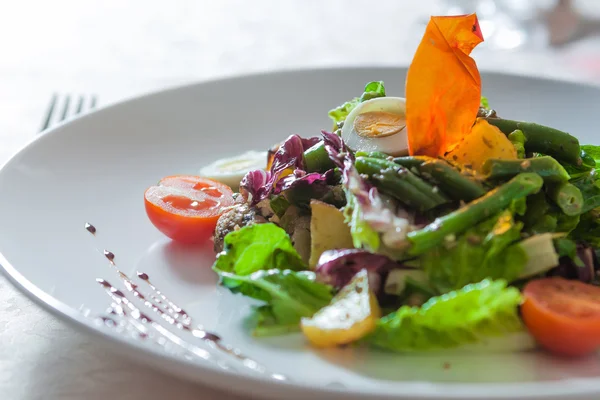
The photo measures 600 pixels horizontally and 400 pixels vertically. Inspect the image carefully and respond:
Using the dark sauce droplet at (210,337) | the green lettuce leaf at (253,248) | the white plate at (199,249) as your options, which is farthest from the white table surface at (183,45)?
the dark sauce droplet at (210,337)

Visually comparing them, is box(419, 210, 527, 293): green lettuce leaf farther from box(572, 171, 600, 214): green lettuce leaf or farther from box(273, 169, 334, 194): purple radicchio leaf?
box(273, 169, 334, 194): purple radicchio leaf

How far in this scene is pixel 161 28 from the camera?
7383 mm

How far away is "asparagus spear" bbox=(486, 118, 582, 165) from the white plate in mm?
1063

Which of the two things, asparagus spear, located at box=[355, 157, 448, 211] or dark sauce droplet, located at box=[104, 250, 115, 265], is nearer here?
asparagus spear, located at box=[355, 157, 448, 211]

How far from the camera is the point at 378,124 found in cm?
287

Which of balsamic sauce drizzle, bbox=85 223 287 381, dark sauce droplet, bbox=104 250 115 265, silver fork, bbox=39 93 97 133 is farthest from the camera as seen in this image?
silver fork, bbox=39 93 97 133

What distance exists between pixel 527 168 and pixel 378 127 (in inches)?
25.6

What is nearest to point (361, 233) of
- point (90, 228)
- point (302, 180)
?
point (302, 180)

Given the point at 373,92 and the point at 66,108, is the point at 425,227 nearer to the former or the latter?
the point at 373,92

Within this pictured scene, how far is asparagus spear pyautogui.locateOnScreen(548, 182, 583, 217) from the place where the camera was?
8.10 feet

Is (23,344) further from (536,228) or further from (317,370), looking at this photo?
(536,228)

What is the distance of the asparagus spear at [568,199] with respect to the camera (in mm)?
2469

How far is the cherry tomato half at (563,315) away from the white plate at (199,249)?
6 centimetres

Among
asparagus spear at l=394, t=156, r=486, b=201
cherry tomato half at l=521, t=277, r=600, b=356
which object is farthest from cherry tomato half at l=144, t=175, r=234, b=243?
cherry tomato half at l=521, t=277, r=600, b=356
